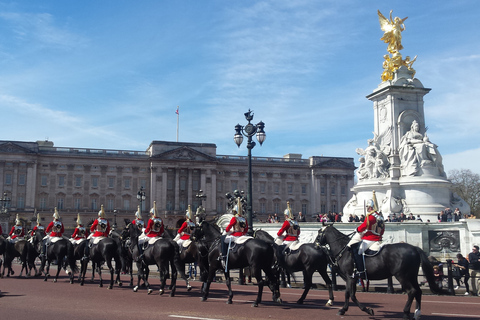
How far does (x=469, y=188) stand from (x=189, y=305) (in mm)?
72158

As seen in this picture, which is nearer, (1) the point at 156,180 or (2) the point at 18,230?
(2) the point at 18,230

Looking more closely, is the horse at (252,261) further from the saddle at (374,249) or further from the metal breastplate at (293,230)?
the saddle at (374,249)

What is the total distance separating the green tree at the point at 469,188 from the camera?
72938 millimetres

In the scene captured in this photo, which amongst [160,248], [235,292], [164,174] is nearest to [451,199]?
[235,292]

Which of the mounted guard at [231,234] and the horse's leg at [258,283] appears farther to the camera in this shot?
the mounted guard at [231,234]

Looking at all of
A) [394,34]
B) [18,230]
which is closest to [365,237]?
[18,230]

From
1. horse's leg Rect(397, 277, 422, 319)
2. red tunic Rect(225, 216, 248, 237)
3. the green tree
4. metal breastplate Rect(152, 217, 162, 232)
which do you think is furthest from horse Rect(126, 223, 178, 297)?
the green tree

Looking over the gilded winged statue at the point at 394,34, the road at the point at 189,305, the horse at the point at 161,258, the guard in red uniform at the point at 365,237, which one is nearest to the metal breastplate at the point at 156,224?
the horse at the point at 161,258

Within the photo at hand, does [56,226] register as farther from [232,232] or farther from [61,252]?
[232,232]

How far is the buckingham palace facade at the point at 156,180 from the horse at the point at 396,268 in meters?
85.9

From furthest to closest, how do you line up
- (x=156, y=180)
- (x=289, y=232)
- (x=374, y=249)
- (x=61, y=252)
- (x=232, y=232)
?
(x=156, y=180)
(x=61, y=252)
(x=289, y=232)
(x=232, y=232)
(x=374, y=249)

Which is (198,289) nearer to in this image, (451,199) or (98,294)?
(98,294)

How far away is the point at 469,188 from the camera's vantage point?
7631 centimetres

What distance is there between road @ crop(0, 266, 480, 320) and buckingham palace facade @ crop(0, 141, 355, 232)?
266ft
